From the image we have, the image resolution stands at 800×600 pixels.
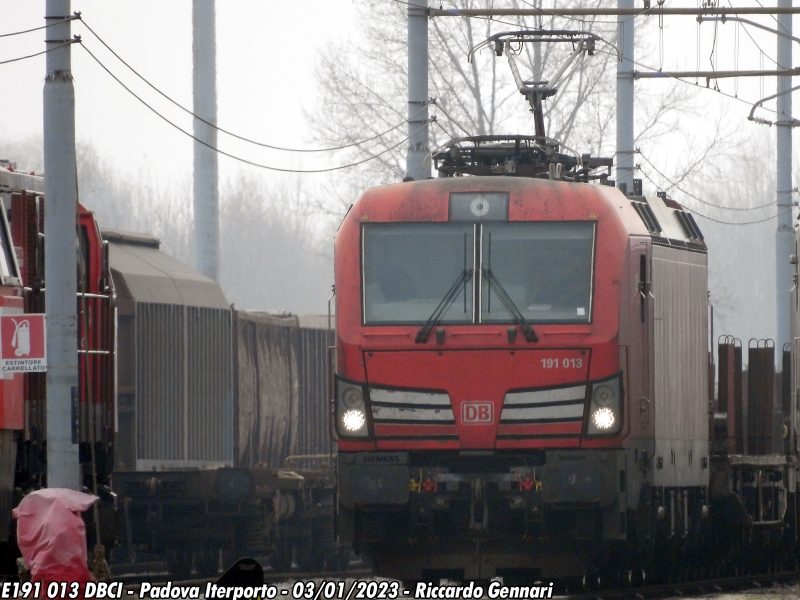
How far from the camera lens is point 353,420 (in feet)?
47.9

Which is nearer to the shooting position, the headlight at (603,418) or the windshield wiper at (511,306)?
the headlight at (603,418)

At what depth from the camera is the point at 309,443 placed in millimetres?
24578

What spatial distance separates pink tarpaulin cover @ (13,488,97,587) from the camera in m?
10.9

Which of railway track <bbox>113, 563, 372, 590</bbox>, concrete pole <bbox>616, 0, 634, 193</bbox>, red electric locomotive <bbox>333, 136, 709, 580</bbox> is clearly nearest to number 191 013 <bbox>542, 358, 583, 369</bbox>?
red electric locomotive <bbox>333, 136, 709, 580</bbox>

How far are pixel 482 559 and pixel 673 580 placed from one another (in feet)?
15.9

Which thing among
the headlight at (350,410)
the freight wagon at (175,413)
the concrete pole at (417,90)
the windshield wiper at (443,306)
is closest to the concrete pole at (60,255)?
the freight wagon at (175,413)

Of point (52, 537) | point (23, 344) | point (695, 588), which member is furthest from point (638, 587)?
point (52, 537)

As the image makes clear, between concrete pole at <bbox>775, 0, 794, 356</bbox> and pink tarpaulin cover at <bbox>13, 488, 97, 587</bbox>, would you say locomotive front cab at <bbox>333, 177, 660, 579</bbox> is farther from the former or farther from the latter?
concrete pole at <bbox>775, 0, 794, 356</bbox>

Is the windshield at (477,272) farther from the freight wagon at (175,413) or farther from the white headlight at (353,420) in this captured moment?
the freight wagon at (175,413)

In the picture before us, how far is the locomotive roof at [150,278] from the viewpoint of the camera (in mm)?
19438

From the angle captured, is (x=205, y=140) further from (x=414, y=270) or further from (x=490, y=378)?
(x=490, y=378)

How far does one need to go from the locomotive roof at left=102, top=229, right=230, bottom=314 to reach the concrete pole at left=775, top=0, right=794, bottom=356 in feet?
43.0

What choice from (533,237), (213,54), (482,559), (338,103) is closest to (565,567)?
(482,559)

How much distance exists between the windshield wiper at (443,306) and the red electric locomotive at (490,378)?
0.04 ft
